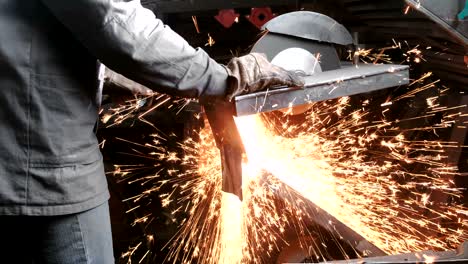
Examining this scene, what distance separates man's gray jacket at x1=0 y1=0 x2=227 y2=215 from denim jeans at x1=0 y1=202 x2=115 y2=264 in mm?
61

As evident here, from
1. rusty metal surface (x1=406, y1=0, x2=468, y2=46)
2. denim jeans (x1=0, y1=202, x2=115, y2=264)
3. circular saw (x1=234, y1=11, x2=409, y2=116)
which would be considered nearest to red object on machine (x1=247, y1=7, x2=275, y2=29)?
circular saw (x1=234, y1=11, x2=409, y2=116)

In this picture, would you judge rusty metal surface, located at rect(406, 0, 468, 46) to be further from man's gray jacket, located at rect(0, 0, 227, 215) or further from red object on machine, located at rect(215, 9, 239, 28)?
red object on machine, located at rect(215, 9, 239, 28)

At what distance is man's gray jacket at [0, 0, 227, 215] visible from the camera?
4.67 ft

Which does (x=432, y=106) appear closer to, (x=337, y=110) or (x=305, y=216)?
(x=337, y=110)

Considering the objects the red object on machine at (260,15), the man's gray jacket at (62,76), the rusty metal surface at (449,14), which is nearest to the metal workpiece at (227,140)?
the man's gray jacket at (62,76)

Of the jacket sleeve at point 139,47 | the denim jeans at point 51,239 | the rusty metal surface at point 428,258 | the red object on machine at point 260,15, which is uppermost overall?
the red object on machine at point 260,15

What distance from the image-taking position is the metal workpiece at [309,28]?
2451 millimetres

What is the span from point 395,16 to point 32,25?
7.96ft

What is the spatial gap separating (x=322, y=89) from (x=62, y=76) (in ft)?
3.03

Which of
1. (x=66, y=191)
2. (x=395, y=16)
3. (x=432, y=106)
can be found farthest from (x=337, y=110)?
(x=66, y=191)

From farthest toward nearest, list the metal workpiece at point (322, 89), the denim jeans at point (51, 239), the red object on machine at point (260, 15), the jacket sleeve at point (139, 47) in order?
the red object on machine at point (260, 15), the metal workpiece at point (322, 89), the denim jeans at point (51, 239), the jacket sleeve at point (139, 47)

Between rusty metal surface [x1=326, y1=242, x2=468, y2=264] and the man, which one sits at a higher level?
the man

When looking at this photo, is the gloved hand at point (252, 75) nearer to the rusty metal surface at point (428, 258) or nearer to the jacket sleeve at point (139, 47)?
the jacket sleeve at point (139, 47)

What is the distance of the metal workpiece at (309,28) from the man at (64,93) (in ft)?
2.98
